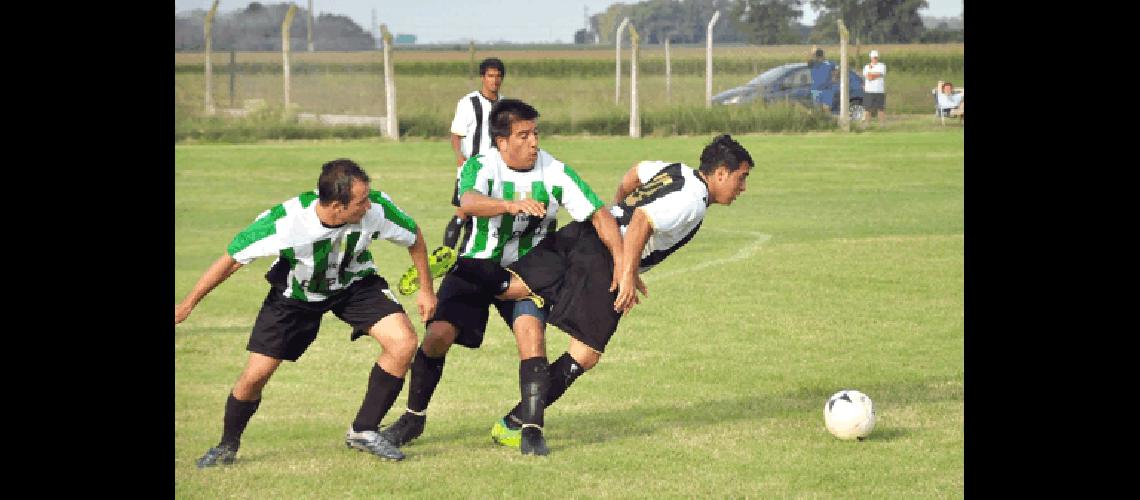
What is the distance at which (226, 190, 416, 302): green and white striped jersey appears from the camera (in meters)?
7.58

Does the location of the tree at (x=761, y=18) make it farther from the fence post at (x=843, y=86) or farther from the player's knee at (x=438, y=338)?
the player's knee at (x=438, y=338)

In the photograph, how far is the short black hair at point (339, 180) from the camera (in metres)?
7.38

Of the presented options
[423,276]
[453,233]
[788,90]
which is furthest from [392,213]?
[788,90]

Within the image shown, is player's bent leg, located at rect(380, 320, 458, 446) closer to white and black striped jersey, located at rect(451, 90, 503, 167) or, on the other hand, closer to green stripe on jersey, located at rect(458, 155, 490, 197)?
green stripe on jersey, located at rect(458, 155, 490, 197)

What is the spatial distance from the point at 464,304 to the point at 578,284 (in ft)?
2.00

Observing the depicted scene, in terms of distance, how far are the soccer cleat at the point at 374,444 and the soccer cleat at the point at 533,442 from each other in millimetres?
620

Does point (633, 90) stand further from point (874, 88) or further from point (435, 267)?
point (435, 267)

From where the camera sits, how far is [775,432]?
8.41 m

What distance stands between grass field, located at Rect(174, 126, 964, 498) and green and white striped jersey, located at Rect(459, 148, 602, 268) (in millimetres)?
1038

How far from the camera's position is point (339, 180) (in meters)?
7.37

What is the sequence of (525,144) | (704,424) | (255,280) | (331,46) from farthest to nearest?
(331,46) → (255,280) → (704,424) → (525,144)

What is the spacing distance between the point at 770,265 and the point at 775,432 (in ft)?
23.0
